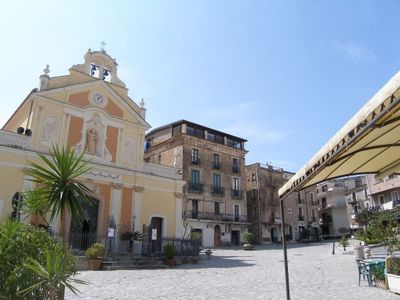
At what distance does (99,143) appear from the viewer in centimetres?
2123

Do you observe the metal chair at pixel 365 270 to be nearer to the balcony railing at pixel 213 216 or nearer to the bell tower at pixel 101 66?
the bell tower at pixel 101 66

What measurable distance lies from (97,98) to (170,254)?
10.5 meters

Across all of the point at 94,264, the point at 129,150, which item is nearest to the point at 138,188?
the point at 129,150

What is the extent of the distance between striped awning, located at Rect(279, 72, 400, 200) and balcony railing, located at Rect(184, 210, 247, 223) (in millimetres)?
31515

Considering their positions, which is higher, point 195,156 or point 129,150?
point 195,156

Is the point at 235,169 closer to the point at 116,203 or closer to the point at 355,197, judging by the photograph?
the point at 355,197

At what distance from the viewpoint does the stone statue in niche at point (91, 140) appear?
67.8 ft

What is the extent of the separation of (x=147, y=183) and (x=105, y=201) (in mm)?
3028

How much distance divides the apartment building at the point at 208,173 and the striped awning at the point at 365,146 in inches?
1240

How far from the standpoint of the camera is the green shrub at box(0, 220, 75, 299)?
202 inches

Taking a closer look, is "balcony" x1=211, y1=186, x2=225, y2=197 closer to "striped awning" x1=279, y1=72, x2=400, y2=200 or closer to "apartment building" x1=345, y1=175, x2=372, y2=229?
"apartment building" x1=345, y1=175, x2=372, y2=229

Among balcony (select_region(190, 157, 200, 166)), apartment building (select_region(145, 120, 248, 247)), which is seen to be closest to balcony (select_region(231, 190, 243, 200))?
apartment building (select_region(145, 120, 248, 247))

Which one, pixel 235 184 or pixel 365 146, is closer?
pixel 365 146

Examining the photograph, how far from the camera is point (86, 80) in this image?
2189 cm
